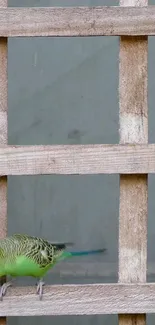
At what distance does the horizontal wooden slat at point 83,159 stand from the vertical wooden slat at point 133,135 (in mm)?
38

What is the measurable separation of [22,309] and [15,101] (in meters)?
1.39

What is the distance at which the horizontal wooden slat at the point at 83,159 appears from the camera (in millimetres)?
2402

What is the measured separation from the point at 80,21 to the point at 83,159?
1.19 feet

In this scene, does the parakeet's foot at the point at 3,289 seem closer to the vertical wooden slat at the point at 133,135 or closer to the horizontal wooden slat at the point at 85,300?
the horizontal wooden slat at the point at 85,300

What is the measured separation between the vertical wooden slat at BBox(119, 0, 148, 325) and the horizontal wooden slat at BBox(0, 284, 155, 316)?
55mm

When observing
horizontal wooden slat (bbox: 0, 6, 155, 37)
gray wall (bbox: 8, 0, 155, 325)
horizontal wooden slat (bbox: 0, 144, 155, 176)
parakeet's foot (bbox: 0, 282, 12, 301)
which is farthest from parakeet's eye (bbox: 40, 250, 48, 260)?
gray wall (bbox: 8, 0, 155, 325)

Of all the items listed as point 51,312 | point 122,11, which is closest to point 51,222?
point 51,312

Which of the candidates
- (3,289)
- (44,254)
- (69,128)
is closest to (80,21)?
(44,254)

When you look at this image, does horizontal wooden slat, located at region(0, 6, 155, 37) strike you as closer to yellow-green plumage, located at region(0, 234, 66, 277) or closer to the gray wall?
yellow-green plumage, located at region(0, 234, 66, 277)

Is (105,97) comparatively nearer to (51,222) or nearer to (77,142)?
(77,142)

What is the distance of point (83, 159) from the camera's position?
240cm

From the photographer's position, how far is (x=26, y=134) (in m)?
3.74

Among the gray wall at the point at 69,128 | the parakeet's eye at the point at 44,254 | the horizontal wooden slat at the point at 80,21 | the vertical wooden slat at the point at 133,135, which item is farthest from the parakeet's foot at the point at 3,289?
the gray wall at the point at 69,128

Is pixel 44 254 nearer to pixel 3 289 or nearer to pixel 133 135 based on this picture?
pixel 3 289
